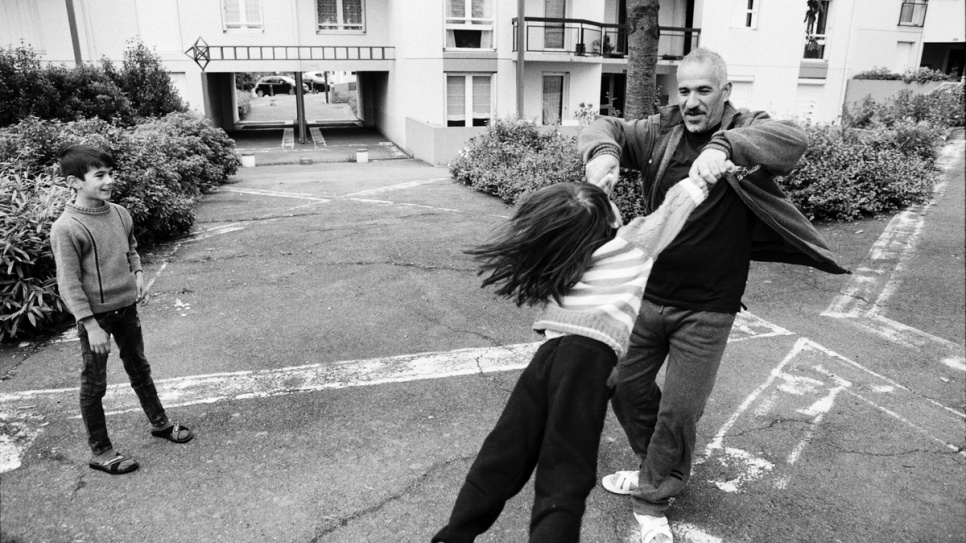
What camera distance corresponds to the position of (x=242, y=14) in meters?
23.6

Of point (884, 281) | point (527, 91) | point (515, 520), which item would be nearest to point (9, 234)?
point (515, 520)

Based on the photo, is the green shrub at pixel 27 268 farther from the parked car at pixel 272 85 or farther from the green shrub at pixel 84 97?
the parked car at pixel 272 85

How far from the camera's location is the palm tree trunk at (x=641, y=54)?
812 cm

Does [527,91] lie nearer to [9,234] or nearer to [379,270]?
[379,270]

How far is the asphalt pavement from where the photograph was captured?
3.32 m

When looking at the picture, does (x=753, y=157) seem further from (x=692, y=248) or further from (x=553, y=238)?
(x=553, y=238)

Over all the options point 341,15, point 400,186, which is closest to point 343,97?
point 341,15

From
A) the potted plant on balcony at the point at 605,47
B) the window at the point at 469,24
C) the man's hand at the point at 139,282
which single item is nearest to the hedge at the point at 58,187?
the man's hand at the point at 139,282

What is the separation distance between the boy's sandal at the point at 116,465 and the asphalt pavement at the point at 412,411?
48 millimetres

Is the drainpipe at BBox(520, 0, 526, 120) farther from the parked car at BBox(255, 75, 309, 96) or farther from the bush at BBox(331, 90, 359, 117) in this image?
the parked car at BBox(255, 75, 309, 96)

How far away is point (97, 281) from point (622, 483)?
120 inches

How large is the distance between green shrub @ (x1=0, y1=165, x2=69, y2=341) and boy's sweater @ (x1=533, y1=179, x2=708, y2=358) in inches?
212

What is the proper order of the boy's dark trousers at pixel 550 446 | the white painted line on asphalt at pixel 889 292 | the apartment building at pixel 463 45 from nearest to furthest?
the boy's dark trousers at pixel 550 446 < the white painted line on asphalt at pixel 889 292 < the apartment building at pixel 463 45

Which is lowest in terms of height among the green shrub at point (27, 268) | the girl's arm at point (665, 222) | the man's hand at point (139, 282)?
the green shrub at point (27, 268)
